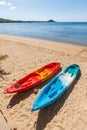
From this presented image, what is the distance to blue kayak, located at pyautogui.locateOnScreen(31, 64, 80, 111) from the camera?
6.47 meters

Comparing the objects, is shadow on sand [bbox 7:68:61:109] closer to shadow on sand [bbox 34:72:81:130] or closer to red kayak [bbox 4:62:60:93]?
red kayak [bbox 4:62:60:93]

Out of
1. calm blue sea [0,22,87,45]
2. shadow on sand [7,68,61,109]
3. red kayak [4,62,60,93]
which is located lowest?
calm blue sea [0,22,87,45]

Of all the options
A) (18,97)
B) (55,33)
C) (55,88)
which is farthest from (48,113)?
(55,33)

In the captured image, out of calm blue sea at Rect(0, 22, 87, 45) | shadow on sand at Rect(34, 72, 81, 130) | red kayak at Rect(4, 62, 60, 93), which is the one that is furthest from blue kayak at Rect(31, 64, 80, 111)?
calm blue sea at Rect(0, 22, 87, 45)

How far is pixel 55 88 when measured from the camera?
7875 mm

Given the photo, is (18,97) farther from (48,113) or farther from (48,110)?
(48,113)

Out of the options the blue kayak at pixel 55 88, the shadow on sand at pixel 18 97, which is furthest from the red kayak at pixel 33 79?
the blue kayak at pixel 55 88

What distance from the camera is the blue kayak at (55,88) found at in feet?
21.2

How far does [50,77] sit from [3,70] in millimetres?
2818

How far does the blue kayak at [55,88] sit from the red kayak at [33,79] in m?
0.73

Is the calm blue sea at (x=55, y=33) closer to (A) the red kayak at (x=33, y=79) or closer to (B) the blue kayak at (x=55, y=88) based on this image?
(A) the red kayak at (x=33, y=79)

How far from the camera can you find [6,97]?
25.5ft

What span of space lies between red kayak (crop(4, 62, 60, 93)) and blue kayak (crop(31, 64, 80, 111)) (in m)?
0.73

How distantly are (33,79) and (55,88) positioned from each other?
1499 mm
